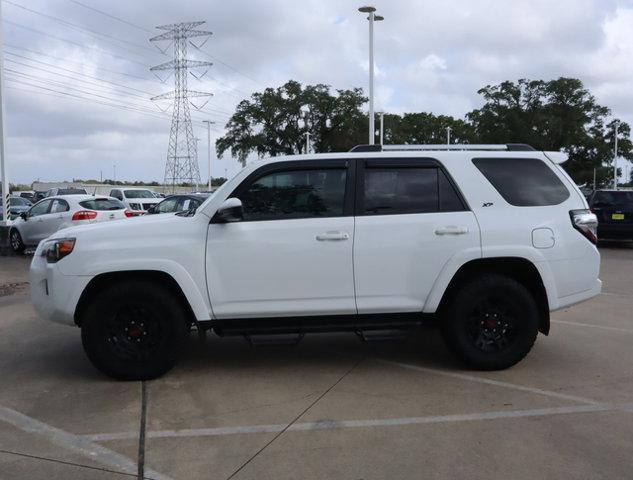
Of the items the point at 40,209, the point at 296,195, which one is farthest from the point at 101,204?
the point at 296,195

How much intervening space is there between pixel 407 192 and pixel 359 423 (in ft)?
6.69

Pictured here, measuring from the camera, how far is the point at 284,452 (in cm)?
387

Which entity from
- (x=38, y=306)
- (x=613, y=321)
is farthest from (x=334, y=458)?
(x=613, y=321)

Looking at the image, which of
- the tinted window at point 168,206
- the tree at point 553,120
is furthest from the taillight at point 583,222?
the tree at point 553,120

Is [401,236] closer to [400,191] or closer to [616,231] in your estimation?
[400,191]

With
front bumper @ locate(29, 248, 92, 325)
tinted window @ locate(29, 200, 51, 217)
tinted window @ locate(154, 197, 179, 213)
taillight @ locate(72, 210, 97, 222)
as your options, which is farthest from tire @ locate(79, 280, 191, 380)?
tinted window @ locate(154, 197, 179, 213)

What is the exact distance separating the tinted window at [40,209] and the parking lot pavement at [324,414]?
31.3 feet

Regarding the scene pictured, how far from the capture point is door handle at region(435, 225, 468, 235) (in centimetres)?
519

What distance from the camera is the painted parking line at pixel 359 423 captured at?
417 cm

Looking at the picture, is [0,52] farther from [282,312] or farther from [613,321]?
[613,321]

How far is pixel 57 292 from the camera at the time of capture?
507 cm

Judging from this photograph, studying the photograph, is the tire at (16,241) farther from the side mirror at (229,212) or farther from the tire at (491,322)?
the tire at (491,322)

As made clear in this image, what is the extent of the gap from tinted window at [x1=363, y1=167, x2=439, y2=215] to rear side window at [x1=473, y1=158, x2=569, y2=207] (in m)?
0.52

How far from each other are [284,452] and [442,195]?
263 cm
